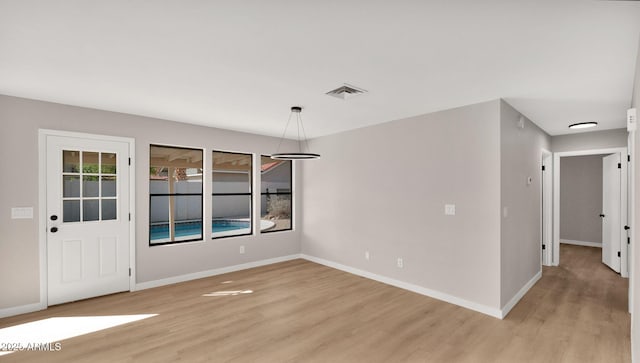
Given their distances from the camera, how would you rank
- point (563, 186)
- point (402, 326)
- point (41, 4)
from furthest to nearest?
point (563, 186), point (402, 326), point (41, 4)

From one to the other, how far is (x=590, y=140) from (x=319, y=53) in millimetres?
5812

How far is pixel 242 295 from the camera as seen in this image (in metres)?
4.15

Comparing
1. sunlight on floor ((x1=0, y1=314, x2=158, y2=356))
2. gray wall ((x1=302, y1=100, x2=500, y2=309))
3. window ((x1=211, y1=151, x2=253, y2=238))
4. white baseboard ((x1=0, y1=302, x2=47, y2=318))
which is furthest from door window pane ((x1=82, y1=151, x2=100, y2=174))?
window ((x1=211, y1=151, x2=253, y2=238))

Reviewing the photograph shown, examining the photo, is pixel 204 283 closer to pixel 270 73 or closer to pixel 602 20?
pixel 270 73

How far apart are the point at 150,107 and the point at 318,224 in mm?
3656

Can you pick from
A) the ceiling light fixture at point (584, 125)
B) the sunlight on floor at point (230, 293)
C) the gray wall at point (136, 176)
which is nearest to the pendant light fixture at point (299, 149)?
the gray wall at point (136, 176)

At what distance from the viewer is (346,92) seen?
328 centimetres

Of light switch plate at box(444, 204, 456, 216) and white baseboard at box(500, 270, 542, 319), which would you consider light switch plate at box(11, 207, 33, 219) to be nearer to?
light switch plate at box(444, 204, 456, 216)

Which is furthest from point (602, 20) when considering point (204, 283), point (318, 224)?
point (204, 283)

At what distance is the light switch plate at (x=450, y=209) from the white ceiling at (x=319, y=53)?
4.44 feet

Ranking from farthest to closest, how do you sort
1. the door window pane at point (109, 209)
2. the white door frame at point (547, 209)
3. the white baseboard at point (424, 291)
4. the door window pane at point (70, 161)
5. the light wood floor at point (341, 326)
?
the white door frame at point (547, 209) < the door window pane at point (109, 209) < the door window pane at point (70, 161) < the white baseboard at point (424, 291) < the light wood floor at point (341, 326)

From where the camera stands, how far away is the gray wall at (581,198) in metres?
7.42

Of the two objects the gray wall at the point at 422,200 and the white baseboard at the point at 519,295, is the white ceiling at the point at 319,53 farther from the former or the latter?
the white baseboard at the point at 519,295

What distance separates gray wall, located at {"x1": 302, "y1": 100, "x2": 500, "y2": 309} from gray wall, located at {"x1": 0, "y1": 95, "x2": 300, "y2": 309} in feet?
5.42
